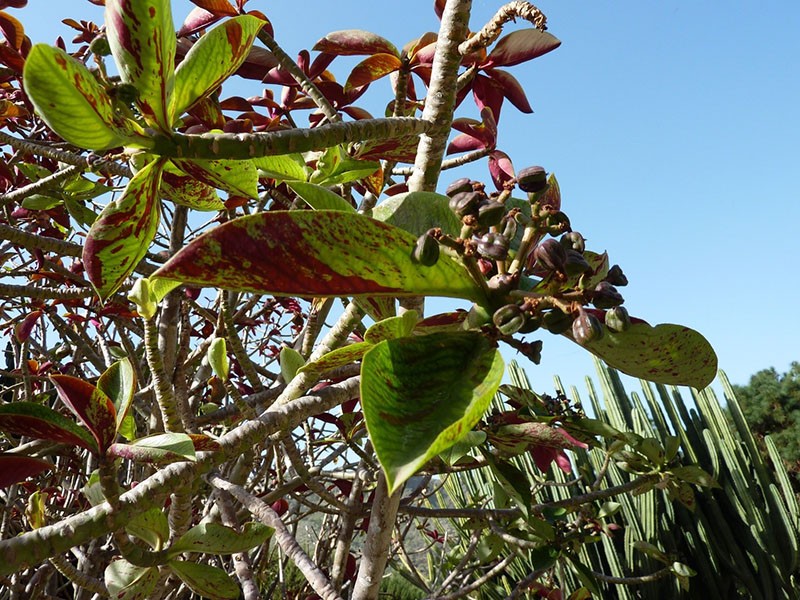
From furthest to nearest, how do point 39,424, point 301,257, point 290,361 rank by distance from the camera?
point 290,361, point 39,424, point 301,257

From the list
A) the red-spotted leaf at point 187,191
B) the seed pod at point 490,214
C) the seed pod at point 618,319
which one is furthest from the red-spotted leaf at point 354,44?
the seed pod at point 618,319

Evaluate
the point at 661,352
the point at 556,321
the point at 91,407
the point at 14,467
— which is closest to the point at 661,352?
the point at 661,352

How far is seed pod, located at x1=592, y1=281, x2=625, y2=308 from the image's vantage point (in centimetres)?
53

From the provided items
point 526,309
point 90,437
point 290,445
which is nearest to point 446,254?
point 526,309

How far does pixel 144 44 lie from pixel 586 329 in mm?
429

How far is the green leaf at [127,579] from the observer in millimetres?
926

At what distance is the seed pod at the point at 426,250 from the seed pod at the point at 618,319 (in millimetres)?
173

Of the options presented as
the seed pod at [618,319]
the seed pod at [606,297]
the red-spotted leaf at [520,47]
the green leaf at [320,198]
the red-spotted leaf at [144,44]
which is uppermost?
the red-spotted leaf at [520,47]

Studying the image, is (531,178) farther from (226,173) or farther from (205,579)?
(205,579)

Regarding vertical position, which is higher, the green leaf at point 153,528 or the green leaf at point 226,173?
the green leaf at point 226,173

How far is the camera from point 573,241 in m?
0.58

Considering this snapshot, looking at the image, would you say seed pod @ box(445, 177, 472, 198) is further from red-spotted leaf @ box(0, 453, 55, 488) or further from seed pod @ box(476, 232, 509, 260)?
red-spotted leaf @ box(0, 453, 55, 488)

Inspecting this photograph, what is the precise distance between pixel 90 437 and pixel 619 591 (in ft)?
12.2

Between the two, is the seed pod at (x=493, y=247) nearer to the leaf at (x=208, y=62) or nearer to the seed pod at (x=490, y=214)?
the seed pod at (x=490, y=214)
